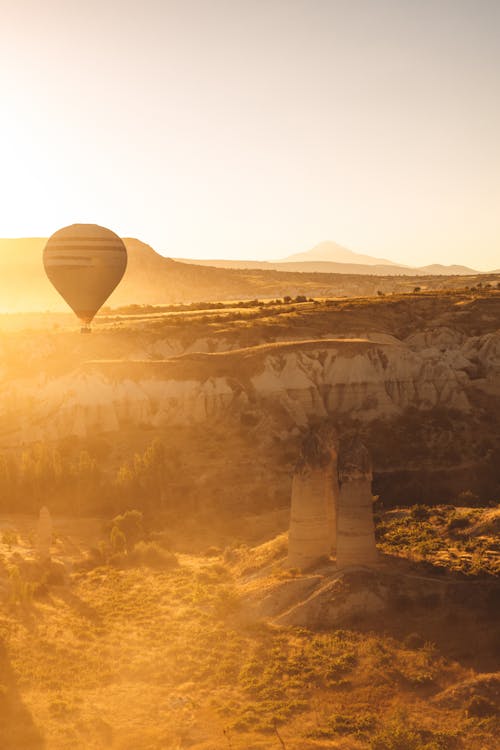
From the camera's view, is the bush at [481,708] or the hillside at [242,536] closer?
the bush at [481,708]

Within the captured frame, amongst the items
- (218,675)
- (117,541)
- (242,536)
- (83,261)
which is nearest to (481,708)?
(218,675)

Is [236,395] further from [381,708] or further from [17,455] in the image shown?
[381,708]

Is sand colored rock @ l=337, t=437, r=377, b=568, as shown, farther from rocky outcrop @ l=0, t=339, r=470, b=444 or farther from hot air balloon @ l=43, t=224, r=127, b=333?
hot air balloon @ l=43, t=224, r=127, b=333

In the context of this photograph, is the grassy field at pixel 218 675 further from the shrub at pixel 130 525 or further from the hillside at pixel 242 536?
the shrub at pixel 130 525

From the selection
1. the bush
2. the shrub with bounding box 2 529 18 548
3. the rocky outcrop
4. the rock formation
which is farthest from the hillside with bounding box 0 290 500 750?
the rock formation

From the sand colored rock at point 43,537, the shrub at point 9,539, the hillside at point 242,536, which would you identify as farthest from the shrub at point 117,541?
the shrub at point 9,539

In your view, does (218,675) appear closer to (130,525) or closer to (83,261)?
(130,525)

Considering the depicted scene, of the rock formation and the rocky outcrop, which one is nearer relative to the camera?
the rock formation
